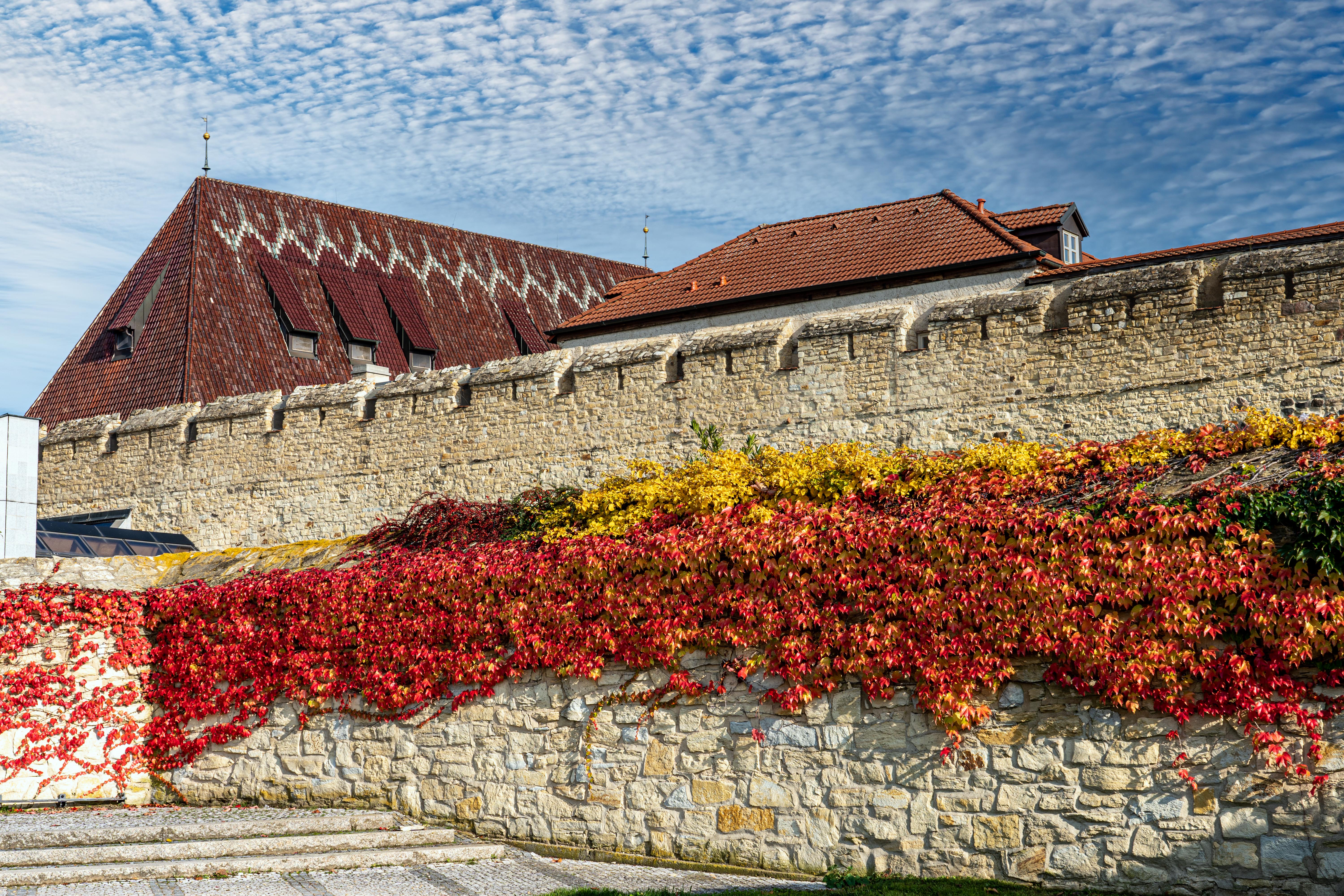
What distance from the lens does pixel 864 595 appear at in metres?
7.45

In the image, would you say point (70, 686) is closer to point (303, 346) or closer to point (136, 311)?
point (303, 346)

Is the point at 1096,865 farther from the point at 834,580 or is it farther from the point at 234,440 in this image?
the point at 234,440

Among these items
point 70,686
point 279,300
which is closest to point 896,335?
point 70,686

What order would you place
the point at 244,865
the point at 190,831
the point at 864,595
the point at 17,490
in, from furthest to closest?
the point at 17,490 → the point at 190,831 → the point at 244,865 → the point at 864,595

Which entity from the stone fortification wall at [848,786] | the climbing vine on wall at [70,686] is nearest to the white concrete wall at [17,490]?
the climbing vine on wall at [70,686]

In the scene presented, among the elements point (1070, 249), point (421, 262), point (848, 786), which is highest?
point (421, 262)

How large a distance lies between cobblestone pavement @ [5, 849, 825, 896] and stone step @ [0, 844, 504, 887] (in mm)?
70

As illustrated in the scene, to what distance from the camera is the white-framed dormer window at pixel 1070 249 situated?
1973 cm

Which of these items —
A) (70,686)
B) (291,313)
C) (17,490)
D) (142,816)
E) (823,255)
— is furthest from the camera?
(291,313)

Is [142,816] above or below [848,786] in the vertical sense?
below

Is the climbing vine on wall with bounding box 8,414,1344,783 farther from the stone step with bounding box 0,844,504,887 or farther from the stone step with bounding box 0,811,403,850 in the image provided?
the stone step with bounding box 0,844,504,887

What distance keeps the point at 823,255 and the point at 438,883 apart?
13556 millimetres

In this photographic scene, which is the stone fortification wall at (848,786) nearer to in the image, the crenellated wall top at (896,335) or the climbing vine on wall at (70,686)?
the climbing vine on wall at (70,686)

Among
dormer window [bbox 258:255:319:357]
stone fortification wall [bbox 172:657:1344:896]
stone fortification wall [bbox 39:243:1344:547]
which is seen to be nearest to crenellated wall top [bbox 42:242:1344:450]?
stone fortification wall [bbox 39:243:1344:547]
